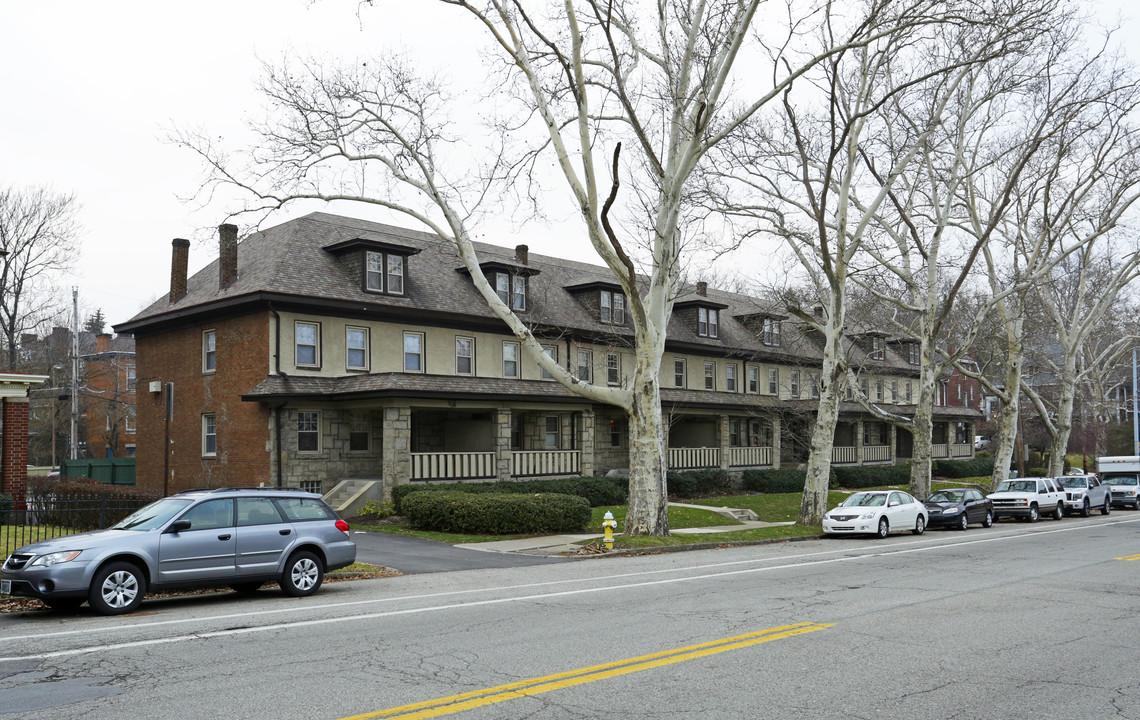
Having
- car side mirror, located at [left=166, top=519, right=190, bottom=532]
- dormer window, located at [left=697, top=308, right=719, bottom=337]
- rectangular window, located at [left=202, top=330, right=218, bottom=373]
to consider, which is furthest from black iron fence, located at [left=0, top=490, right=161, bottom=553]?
dormer window, located at [left=697, top=308, right=719, bottom=337]

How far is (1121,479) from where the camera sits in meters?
45.4

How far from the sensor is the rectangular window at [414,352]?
3175cm

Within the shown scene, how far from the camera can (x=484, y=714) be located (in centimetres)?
658

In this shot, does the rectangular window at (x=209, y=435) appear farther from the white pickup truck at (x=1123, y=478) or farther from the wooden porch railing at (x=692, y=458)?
the white pickup truck at (x=1123, y=478)

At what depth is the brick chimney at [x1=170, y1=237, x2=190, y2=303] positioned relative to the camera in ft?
109

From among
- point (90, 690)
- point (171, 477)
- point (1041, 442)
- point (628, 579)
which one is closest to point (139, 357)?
point (171, 477)

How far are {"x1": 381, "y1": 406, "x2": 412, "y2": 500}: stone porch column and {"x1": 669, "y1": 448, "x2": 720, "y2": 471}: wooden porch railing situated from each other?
14256mm

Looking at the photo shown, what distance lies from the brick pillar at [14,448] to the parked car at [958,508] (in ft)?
89.0

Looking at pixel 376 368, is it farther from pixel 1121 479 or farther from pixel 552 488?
pixel 1121 479

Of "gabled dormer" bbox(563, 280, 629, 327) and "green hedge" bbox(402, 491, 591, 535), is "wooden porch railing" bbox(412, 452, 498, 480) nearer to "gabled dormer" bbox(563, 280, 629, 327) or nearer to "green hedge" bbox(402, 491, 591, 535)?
"green hedge" bbox(402, 491, 591, 535)

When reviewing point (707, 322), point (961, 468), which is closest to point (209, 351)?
point (707, 322)

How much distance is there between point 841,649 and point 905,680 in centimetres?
133

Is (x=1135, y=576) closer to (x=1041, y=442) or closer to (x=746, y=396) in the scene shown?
(x=746, y=396)

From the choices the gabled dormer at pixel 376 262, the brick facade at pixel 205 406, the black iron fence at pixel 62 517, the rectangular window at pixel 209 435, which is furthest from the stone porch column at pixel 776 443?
the black iron fence at pixel 62 517
